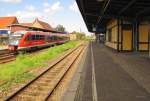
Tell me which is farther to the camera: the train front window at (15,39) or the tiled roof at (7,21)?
the tiled roof at (7,21)

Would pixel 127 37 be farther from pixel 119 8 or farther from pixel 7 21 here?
pixel 7 21

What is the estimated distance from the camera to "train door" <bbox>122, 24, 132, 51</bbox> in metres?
29.3

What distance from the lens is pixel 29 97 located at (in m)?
9.62

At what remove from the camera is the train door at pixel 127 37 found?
2927cm

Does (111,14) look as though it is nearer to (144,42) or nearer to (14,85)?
(144,42)

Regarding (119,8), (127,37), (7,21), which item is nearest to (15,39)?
(127,37)

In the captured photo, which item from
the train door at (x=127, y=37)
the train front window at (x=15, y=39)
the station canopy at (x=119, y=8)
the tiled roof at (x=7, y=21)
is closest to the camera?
the station canopy at (x=119, y=8)

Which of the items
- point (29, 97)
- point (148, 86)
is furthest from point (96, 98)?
point (148, 86)

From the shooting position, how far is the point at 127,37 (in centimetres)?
2938

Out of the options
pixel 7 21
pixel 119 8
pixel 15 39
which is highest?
pixel 7 21

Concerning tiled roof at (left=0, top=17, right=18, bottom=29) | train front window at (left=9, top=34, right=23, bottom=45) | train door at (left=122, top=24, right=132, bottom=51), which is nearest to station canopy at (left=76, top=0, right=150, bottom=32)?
train door at (left=122, top=24, right=132, bottom=51)

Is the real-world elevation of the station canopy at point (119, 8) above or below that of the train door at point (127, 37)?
above

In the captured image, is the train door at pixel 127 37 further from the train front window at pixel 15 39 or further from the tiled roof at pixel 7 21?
the tiled roof at pixel 7 21

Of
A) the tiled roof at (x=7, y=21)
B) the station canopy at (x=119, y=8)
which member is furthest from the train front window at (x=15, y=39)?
the tiled roof at (x=7, y=21)
